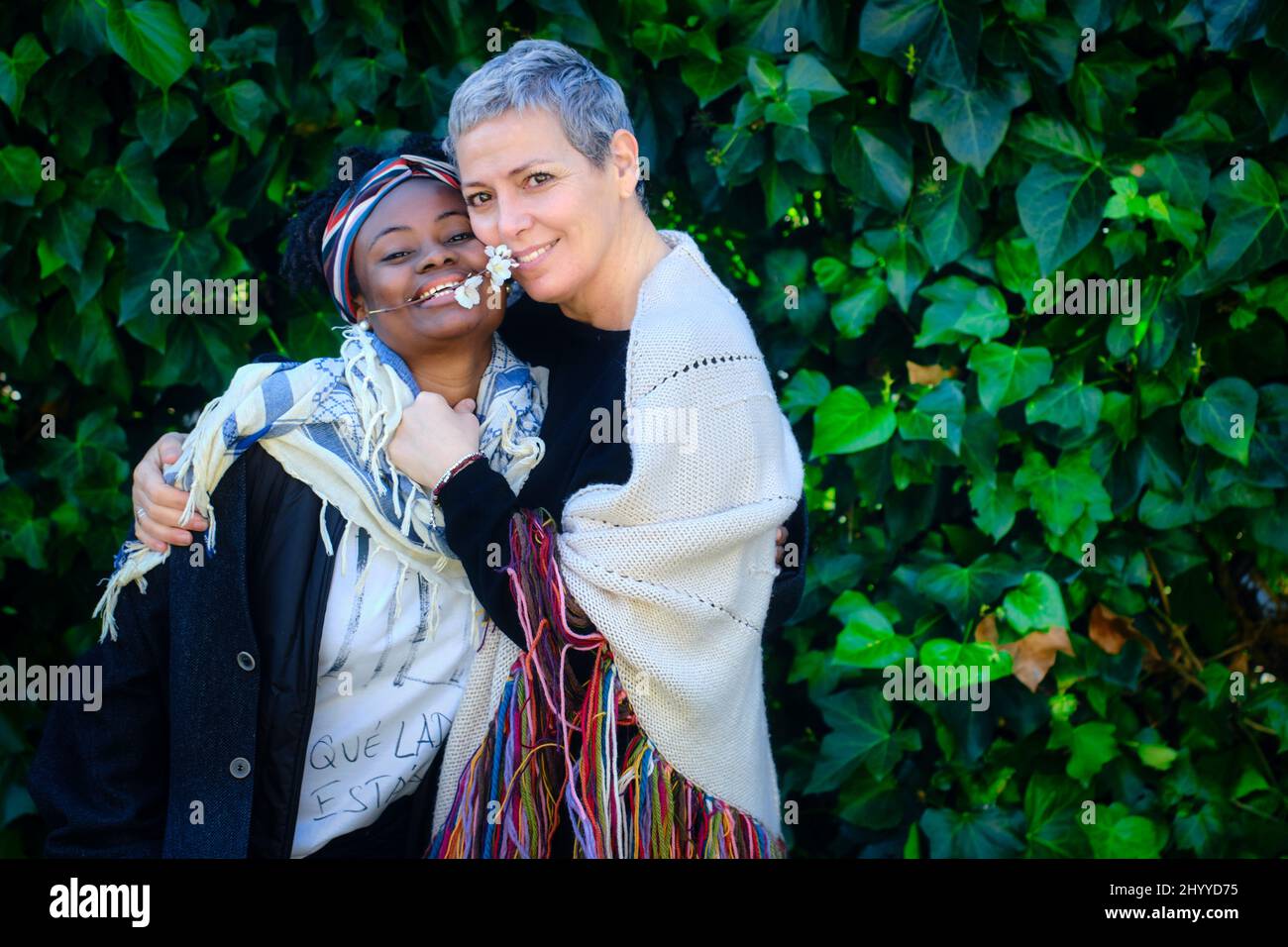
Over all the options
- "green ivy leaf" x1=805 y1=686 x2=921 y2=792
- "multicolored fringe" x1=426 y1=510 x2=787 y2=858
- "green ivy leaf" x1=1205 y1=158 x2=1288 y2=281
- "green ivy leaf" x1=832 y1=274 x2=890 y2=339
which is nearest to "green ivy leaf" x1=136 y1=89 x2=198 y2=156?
"multicolored fringe" x1=426 y1=510 x2=787 y2=858

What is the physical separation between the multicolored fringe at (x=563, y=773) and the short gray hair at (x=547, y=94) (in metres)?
0.58

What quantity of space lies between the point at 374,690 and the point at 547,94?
922 mm

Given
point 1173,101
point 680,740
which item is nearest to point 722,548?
point 680,740

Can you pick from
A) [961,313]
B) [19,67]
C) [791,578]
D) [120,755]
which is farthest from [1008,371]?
[19,67]

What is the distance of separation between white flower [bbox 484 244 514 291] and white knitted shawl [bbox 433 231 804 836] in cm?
20

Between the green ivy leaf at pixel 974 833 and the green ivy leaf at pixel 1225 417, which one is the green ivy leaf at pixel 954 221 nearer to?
the green ivy leaf at pixel 1225 417

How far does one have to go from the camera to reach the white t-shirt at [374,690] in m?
1.95

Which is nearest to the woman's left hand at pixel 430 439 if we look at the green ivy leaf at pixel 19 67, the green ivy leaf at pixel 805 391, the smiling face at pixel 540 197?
the smiling face at pixel 540 197

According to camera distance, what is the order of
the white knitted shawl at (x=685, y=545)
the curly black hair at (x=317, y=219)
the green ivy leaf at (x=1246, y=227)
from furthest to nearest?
the green ivy leaf at (x=1246, y=227) → the curly black hair at (x=317, y=219) → the white knitted shawl at (x=685, y=545)

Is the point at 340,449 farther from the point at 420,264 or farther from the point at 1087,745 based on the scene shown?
the point at 1087,745

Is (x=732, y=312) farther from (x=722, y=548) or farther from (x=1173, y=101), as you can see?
(x=1173, y=101)

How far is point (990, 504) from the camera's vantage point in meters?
2.56

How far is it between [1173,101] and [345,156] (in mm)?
1573

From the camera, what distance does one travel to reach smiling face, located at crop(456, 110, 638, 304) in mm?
1903
